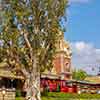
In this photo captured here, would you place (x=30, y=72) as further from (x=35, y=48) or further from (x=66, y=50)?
(x=66, y=50)

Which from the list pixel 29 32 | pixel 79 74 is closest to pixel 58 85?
pixel 29 32

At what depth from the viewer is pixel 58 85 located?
7375 centimetres

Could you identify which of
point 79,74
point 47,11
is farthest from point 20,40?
point 79,74

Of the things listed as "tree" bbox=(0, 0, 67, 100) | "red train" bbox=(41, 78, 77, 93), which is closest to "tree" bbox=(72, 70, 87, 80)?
"red train" bbox=(41, 78, 77, 93)

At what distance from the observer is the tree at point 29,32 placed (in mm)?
44219

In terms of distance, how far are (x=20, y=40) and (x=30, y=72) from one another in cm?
365

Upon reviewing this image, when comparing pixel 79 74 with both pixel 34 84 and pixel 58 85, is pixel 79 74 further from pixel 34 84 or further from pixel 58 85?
pixel 34 84

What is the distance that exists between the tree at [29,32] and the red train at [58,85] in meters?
24.2

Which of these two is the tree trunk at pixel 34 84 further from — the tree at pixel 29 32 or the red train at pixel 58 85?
the red train at pixel 58 85

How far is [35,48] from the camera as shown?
146 ft

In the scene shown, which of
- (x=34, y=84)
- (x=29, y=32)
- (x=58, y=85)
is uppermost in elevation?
(x=29, y=32)

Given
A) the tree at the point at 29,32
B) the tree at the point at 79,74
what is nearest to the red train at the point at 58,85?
the tree at the point at 29,32

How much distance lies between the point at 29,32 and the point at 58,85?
98.3 ft

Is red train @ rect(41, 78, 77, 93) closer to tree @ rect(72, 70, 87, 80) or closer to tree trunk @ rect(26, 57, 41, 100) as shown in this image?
tree trunk @ rect(26, 57, 41, 100)
